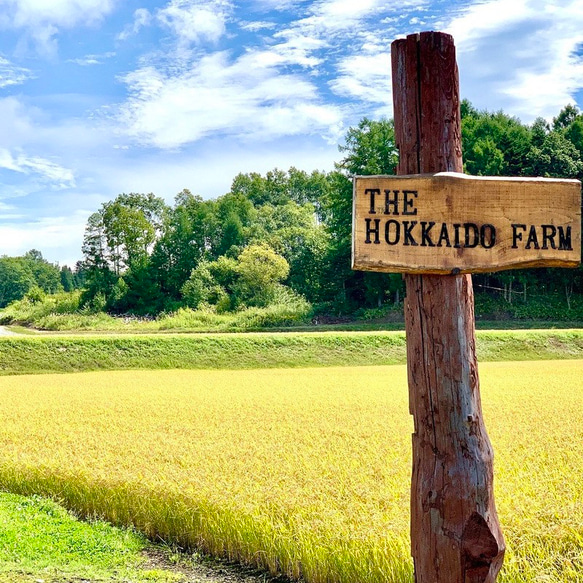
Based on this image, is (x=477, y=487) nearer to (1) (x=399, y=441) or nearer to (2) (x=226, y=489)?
(2) (x=226, y=489)

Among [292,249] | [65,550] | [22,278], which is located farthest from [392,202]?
[22,278]

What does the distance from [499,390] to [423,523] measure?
10.4 meters

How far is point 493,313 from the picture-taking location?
36000mm

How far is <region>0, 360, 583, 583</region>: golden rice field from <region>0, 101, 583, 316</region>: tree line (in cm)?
2410

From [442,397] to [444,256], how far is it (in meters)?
0.67

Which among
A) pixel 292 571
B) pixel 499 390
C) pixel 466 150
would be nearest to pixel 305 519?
pixel 292 571

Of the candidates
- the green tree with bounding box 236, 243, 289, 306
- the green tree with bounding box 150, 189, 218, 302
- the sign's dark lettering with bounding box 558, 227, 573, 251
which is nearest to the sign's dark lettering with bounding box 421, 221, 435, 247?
the sign's dark lettering with bounding box 558, 227, 573, 251

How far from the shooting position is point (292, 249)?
50.7 m

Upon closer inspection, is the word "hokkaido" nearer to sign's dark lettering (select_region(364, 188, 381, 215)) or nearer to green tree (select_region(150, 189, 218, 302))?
sign's dark lettering (select_region(364, 188, 381, 215))

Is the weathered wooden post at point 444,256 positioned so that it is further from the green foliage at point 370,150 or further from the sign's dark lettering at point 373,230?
the green foliage at point 370,150

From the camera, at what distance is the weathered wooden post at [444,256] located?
3229 mm

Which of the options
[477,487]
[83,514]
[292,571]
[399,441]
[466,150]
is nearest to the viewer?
[477,487]

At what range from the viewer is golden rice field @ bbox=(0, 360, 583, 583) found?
14.9 feet

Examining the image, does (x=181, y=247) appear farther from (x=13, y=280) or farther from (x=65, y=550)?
(x=65, y=550)
